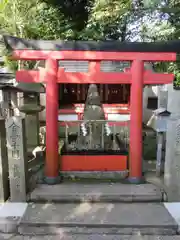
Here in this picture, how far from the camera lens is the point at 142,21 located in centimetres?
1023

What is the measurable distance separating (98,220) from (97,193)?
0.65m

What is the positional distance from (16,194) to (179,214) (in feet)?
8.73

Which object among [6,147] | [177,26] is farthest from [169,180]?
[177,26]

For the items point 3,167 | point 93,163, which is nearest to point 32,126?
point 93,163

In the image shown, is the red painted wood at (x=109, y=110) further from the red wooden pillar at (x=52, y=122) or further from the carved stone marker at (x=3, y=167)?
the carved stone marker at (x=3, y=167)

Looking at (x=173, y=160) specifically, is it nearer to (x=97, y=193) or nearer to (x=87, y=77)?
(x=97, y=193)

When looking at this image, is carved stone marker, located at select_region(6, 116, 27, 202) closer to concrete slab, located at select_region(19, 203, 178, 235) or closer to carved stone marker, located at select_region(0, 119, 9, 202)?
carved stone marker, located at select_region(0, 119, 9, 202)

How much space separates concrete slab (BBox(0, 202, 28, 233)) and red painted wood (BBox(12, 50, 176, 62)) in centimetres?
261

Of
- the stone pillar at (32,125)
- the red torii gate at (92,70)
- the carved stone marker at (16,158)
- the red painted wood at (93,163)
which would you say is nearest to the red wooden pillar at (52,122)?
the red torii gate at (92,70)

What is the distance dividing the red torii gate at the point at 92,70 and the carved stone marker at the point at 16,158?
635 millimetres

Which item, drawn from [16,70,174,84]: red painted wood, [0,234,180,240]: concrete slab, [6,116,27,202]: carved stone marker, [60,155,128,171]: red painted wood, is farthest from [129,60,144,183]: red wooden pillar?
[6,116,27,202]: carved stone marker

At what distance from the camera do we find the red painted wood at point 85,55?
427 centimetres

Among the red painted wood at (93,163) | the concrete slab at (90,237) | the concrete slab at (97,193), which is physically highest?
the red painted wood at (93,163)

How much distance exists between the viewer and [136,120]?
4434 millimetres
